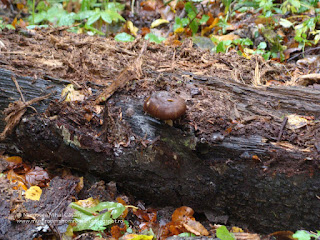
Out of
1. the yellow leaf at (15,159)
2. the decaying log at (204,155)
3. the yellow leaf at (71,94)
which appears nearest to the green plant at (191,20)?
the decaying log at (204,155)

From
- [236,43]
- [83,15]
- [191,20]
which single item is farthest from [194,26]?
[83,15]

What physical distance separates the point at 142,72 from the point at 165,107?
0.86m

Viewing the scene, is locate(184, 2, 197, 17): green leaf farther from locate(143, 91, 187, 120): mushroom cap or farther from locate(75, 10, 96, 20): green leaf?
locate(143, 91, 187, 120): mushroom cap

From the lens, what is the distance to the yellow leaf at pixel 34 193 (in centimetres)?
273

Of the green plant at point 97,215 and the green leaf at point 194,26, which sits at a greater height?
the green leaf at point 194,26

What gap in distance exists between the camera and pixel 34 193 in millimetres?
2812

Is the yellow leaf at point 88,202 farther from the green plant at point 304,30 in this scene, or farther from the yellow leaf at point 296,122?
the green plant at point 304,30

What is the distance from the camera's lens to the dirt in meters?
2.59

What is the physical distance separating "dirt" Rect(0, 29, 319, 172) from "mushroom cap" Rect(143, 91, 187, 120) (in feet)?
0.56

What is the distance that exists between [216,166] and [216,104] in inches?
24.4

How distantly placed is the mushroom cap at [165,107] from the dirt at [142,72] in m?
0.17

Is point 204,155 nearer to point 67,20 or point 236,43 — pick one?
point 236,43

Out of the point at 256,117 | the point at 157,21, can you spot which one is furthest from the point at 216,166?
the point at 157,21

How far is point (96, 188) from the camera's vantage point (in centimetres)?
299
